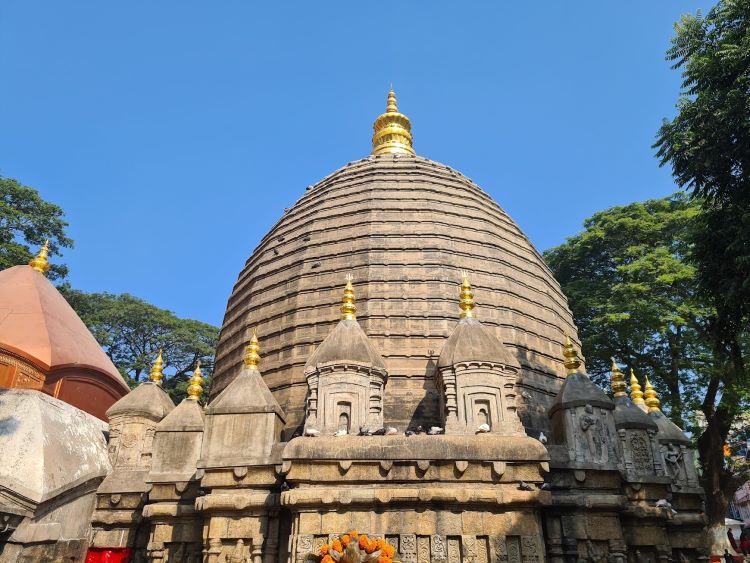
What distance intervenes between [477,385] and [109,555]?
6.97 meters

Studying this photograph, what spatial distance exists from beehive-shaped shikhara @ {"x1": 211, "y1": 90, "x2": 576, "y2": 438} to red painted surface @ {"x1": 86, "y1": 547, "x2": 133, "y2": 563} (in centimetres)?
338

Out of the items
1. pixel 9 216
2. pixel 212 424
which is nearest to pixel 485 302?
pixel 212 424

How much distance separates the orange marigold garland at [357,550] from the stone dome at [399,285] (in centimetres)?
349

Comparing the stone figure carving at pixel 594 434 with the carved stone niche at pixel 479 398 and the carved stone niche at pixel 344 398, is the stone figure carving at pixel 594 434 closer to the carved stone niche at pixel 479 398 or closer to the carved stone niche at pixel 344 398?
the carved stone niche at pixel 479 398

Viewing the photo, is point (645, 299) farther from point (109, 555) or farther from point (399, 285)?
point (109, 555)

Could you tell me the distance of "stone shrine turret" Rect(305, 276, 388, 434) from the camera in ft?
30.6

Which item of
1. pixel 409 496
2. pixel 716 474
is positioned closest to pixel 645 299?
pixel 716 474

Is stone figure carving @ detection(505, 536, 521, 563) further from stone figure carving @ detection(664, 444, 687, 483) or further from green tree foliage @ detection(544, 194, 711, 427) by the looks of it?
green tree foliage @ detection(544, 194, 711, 427)

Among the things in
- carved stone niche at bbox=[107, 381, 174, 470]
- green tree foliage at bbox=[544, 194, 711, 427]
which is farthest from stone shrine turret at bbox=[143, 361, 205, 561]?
green tree foliage at bbox=[544, 194, 711, 427]

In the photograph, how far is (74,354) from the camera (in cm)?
1418

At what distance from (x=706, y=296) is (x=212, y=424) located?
937 cm

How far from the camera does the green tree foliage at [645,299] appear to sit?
66.0 feet

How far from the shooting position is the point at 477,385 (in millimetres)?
9586

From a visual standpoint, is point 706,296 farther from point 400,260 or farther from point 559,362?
point 400,260
